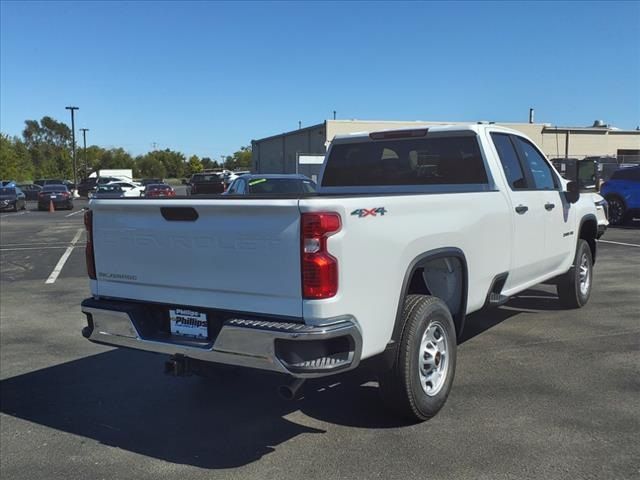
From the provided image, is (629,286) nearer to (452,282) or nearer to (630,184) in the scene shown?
(452,282)

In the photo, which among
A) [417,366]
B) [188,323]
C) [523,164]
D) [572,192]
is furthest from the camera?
[572,192]

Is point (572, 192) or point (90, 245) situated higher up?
point (572, 192)

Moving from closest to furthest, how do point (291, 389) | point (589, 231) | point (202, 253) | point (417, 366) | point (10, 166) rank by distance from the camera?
point (291, 389), point (202, 253), point (417, 366), point (589, 231), point (10, 166)

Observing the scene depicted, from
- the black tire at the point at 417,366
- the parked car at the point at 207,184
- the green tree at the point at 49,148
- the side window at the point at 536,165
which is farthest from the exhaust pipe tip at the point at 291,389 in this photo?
the green tree at the point at 49,148

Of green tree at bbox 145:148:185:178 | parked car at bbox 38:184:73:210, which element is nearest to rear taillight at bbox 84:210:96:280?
parked car at bbox 38:184:73:210

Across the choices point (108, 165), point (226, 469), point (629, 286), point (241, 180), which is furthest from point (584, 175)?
point (108, 165)

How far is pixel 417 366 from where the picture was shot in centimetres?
414

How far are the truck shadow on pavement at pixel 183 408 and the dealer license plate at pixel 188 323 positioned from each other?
0.76m

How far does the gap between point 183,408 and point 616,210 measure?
16.5 m

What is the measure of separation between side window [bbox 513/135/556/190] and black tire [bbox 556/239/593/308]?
116 centimetres

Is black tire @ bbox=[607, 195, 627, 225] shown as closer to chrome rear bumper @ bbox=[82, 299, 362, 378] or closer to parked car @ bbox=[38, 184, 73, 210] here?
chrome rear bumper @ bbox=[82, 299, 362, 378]

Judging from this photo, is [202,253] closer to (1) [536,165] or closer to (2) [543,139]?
(1) [536,165]

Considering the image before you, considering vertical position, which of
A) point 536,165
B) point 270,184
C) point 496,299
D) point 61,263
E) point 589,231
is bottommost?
point 61,263

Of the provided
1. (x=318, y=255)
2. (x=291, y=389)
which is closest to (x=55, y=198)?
(x=291, y=389)
